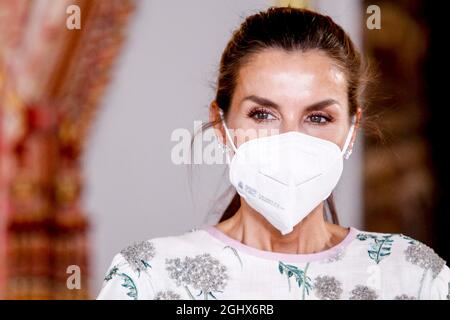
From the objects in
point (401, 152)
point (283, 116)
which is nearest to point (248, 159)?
point (283, 116)

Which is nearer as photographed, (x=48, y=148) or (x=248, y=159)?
(x=248, y=159)

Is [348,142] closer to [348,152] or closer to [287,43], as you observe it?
[348,152]

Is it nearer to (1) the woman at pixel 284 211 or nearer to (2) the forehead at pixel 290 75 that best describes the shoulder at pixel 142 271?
(1) the woman at pixel 284 211

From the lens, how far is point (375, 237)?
1.32m

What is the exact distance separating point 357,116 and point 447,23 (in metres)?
0.34

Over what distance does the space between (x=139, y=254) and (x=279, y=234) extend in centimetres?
23

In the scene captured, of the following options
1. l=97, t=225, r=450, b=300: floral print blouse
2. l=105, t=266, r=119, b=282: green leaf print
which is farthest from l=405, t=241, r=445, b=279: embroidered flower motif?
l=105, t=266, r=119, b=282: green leaf print

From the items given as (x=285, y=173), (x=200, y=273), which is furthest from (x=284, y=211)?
(x=200, y=273)

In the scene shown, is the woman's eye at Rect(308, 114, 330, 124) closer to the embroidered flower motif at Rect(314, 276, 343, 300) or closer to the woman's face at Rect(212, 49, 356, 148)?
the woman's face at Rect(212, 49, 356, 148)

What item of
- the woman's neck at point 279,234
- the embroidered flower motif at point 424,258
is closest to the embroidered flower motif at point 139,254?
the woman's neck at point 279,234

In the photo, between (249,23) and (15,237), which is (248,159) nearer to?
(249,23)

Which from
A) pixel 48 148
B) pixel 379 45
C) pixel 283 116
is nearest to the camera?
pixel 283 116

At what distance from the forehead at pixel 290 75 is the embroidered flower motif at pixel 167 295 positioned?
1.09 feet
